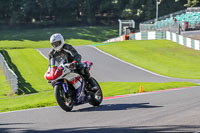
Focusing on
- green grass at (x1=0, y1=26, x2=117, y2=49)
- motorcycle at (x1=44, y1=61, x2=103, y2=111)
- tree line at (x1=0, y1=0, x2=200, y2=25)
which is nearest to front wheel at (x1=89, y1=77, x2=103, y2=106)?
motorcycle at (x1=44, y1=61, x2=103, y2=111)

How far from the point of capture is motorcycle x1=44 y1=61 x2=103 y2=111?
29.8 ft

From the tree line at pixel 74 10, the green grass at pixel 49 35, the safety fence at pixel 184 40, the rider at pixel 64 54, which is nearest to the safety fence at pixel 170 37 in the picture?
the safety fence at pixel 184 40

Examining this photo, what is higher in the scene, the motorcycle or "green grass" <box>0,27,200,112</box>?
the motorcycle

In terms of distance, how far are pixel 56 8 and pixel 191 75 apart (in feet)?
204

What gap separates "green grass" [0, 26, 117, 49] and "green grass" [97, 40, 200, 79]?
77.4 feet

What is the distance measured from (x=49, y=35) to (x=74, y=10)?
18766 mm

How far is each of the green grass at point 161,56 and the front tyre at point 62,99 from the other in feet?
64.5

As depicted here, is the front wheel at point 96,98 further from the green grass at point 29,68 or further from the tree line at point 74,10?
the tree line at point 74,10

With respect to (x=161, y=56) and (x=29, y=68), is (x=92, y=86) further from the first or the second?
(x=161, y=56)

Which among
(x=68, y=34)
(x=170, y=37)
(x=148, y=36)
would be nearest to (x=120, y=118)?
(x=170, y=37)

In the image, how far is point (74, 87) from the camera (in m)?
9.76

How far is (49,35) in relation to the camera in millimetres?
74125

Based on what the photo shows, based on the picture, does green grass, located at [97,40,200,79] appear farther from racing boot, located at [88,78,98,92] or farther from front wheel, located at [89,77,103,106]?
racing boot, located at [88,78,98,92]

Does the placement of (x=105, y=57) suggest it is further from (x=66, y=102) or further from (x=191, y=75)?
(x=66, y=102)
